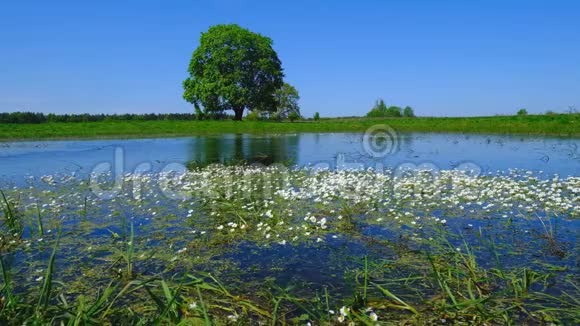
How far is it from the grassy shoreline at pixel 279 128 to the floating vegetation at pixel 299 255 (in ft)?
106

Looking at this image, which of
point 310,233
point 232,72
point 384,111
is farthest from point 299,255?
point 384,111

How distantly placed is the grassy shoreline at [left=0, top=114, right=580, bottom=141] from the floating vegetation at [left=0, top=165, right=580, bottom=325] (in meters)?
32.3

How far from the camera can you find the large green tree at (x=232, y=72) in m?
59.7

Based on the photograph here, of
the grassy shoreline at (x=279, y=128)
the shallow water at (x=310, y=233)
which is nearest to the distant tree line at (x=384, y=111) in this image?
the grassy shoreline at (x=279, y=128)

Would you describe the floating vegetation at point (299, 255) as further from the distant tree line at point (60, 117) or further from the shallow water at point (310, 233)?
the distant tree line at point (60, 117)

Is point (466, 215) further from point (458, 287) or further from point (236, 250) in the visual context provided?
point (236, 250)

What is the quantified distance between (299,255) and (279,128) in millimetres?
46716

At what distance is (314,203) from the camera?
34.1ft

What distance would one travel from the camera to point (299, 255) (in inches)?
266

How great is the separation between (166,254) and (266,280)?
2101 millimetres

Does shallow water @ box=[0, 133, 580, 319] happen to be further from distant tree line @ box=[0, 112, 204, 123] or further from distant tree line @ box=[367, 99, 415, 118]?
distant tree line @ box=[367, 99, 415, 118]

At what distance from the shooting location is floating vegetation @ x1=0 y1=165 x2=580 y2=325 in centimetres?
453

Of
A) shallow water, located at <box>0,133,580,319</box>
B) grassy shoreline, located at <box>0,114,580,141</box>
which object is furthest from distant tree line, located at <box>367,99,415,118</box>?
shallow water, located at <box>0,133,580,319</box>

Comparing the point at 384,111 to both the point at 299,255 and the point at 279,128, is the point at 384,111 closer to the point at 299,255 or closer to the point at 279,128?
the point at 279,128
